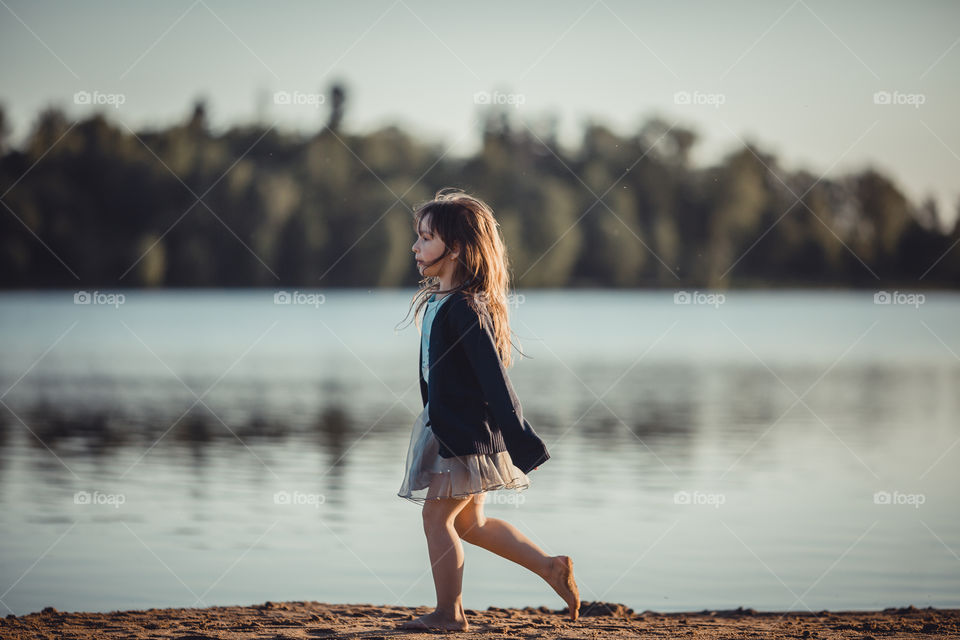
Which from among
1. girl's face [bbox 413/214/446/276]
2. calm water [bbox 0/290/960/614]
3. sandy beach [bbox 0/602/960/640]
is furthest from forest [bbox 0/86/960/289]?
girl's face [bbox 413/214/446/276]

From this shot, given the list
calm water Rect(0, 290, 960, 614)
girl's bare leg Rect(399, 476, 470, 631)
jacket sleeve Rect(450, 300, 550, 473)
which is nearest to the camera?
jacket sleeve Rect(450, 300, 550, 473)

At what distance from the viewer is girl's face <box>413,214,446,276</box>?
4.74 meters

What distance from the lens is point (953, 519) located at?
8125mm

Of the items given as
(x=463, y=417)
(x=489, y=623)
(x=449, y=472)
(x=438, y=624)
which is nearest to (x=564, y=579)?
(x=489, y=623)

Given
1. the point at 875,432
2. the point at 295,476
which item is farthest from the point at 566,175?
the point at 295,476

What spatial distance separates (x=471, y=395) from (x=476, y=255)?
0.55m

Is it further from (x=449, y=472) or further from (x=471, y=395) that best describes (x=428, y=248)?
(x=449, y=472)

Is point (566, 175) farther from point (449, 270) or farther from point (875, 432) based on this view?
point (449, 270)

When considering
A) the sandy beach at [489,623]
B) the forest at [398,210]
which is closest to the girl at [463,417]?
the sandy beach at [489,623]

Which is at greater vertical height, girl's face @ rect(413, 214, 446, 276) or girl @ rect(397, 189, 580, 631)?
girl's face @ rect(413, 214, 446, 276)

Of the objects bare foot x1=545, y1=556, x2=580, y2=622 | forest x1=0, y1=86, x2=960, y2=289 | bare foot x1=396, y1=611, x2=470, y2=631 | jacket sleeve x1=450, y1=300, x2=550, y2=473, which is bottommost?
bare foot x1=396, y1=611, x2=470, y2=631

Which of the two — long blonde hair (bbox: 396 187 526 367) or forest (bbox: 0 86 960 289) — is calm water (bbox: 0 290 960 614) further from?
forest (bbox: 0 86 960 289)

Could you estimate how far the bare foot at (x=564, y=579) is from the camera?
4637 mm

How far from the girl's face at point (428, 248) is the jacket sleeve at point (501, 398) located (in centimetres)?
33
